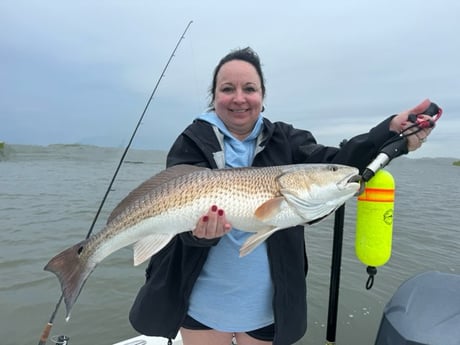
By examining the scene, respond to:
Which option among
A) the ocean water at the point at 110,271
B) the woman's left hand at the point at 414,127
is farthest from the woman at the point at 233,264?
the ocean water at the point at 110,271

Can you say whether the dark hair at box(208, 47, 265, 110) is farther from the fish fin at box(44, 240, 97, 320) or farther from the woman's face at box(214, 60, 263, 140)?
the fish fin at box(44, 240, 97, 320)

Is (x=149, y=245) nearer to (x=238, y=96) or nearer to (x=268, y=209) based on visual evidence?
(x=268, y=209)

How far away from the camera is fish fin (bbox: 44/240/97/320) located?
226cm

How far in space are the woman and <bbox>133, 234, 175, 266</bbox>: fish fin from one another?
13 cm

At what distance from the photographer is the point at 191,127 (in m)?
2.51

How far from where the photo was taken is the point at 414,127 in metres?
2.22

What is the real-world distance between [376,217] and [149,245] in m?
1.60

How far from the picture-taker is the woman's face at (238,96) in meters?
2.43

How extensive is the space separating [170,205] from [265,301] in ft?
3.09

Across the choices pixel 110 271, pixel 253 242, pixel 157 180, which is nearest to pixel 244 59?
pixel 157 180

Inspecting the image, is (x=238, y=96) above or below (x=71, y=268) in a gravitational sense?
above

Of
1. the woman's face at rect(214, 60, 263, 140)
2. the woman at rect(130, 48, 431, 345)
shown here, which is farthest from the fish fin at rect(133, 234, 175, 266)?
the woman's face at rect(214, 60, 263, 140)

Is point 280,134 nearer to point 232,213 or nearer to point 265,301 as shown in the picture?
point 232,213

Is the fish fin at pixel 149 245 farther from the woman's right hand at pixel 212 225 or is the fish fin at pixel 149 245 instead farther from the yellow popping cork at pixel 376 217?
the yellow popping cork at pixel 376 217
